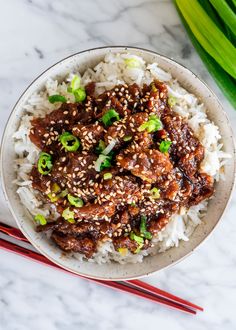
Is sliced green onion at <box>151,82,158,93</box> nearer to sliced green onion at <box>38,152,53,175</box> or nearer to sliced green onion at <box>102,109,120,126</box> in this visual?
sliced green onion at <box>102,109,120,126</box>

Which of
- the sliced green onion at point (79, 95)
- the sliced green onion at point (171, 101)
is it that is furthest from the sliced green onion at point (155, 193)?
the sliced green onion at point (79, 95)

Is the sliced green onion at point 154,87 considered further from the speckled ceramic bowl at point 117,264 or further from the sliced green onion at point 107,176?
the sliced green onion at point 107,176

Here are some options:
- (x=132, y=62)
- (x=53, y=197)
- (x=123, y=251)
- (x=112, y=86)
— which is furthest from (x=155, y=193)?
(x=132, y=62)

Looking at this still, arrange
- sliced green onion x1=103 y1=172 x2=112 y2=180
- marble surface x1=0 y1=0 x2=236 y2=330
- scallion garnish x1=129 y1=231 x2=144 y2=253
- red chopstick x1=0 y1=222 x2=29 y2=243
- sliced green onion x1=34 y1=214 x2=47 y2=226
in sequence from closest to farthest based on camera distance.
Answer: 1. sliced green onion x1=103 y1=172 x2=112 y2=180
2. scallion garnish x1=129 y1=231 x2=144 y2=253
3. sliced green onion x1=34 y1=214 x2=47 y2=226
4. red chopstick x1=0 y1=222 x2=29 y2=243
5. marble surface x1=0 y1=0 x2=236 y2=330

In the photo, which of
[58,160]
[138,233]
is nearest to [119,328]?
[138,233]

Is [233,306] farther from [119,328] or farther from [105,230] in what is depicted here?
[105,230]

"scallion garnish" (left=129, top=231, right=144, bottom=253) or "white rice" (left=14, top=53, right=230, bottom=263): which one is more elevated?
"white rice" (left=14, top=53, right=230, bottom=263)

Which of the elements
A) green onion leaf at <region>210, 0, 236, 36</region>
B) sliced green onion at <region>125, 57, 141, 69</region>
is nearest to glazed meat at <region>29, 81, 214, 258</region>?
sliced green onion at <region>125, 57, 141, 69</region>
